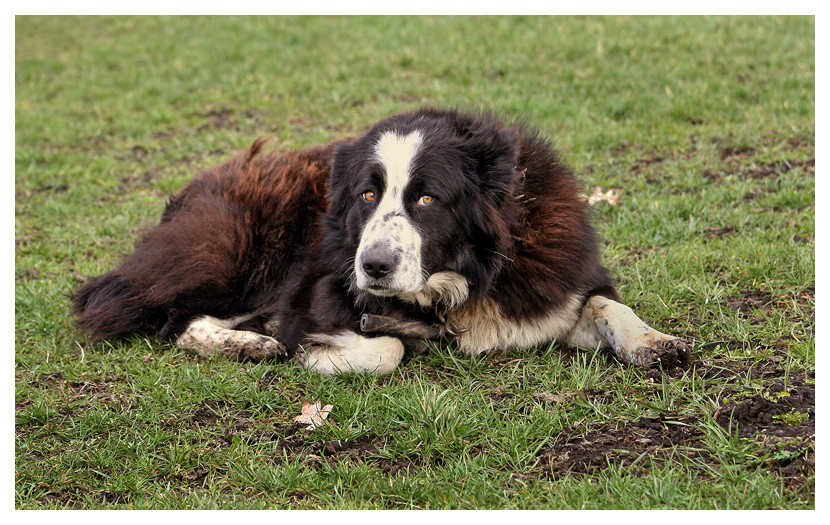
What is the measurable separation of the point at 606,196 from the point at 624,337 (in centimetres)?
289

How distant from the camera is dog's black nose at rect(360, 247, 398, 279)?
147 inches

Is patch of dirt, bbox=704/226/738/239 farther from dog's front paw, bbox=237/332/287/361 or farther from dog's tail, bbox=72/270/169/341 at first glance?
dog's tail, bbox=72/270/169/341

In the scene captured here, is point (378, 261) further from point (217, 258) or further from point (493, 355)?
point (217, 258)

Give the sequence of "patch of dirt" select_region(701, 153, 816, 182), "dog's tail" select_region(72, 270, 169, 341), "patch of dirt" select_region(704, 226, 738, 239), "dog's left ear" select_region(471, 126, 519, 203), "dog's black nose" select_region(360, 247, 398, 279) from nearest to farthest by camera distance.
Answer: "dog's black nose" select_region(360, 247, 398, 279), "dog's left ear" select_region(471, 126, 519, 203), "dog's tail" select_region(72, 270, 169, 341), "patch of dirt" select_region(704, 226, 738, 239), "patch of dirt" select_region(701, 153, 816, 182)

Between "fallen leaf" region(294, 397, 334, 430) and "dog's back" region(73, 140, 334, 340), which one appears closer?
"fallen leaf" region(294, 397, 334, 430)

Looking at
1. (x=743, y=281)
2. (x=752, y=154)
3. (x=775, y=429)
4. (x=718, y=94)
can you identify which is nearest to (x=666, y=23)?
(x=718, y=94)

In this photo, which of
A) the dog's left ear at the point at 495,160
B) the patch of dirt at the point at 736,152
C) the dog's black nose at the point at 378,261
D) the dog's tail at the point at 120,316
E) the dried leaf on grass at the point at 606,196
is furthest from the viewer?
the patch of dirt at the point at 736,152

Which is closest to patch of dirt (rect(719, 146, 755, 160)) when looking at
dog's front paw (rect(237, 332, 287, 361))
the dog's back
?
the dog's back

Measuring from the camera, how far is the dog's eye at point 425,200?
3.91 metres

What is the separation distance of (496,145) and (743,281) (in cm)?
200

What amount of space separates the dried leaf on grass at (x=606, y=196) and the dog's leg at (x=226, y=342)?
127 inches

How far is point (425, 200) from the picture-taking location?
391 centimetres

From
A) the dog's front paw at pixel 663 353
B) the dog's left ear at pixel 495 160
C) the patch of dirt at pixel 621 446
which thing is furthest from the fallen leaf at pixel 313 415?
the dog's front paw at pixel 663 353

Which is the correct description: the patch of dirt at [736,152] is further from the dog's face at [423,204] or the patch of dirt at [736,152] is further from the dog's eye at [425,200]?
the dog's eye at [425,200]
